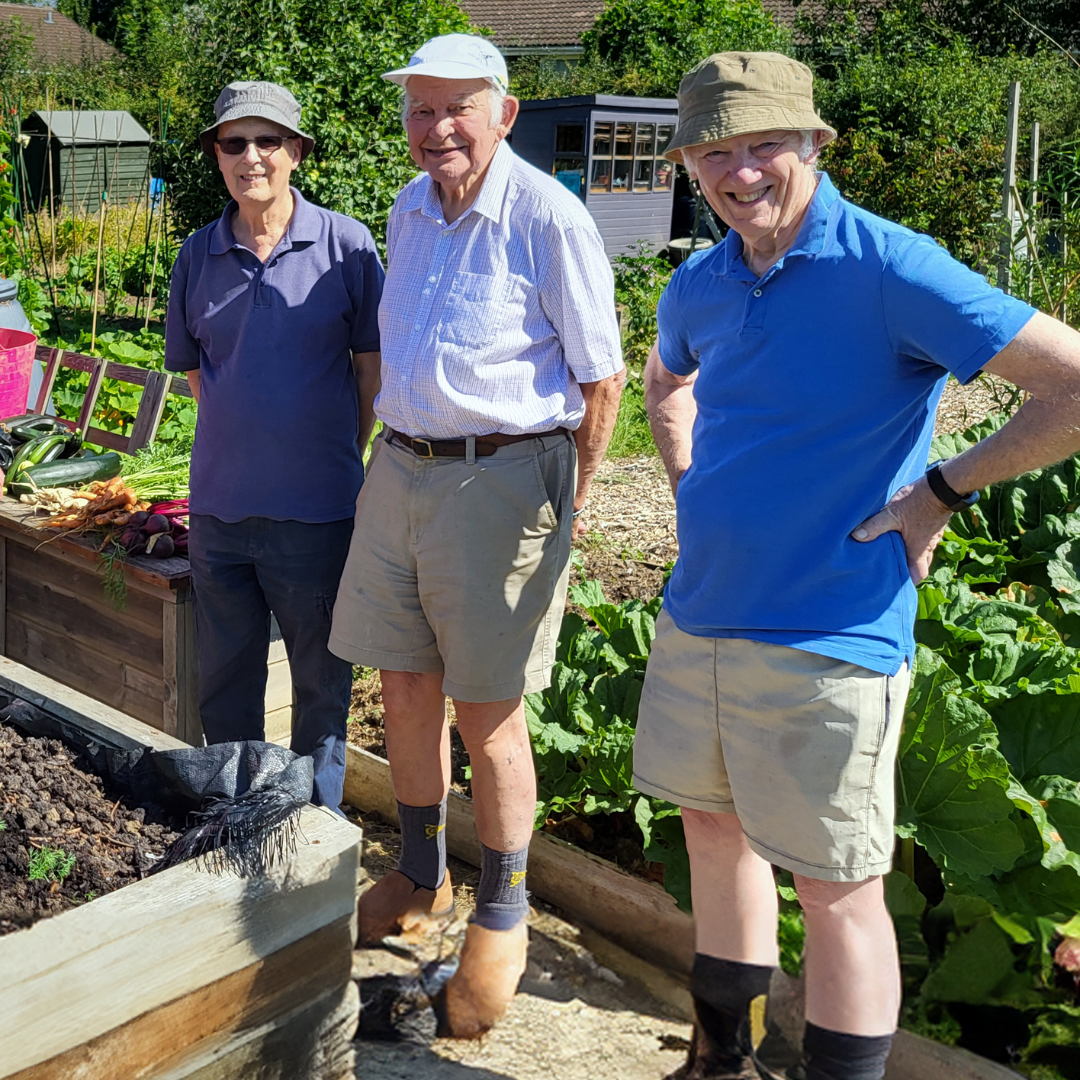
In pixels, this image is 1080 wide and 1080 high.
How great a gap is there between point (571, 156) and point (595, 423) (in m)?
16.3

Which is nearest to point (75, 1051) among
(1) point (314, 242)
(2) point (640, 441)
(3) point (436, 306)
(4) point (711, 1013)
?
(4) point (711, 1013)

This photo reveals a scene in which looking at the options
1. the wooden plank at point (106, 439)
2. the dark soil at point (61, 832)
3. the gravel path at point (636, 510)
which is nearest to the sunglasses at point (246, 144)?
the dark soil at point (61, 832)

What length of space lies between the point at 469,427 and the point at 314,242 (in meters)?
0.84

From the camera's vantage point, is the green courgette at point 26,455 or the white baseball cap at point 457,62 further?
the green courgette at point 26,455

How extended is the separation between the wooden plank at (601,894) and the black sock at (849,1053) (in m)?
0.64

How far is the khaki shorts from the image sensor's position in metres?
2.12

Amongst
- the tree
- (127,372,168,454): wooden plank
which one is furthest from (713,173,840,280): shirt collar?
the tree

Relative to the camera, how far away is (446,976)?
2875 mm

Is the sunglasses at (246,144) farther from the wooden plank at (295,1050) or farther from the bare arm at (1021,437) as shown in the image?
the wooden plank at (295,1050)

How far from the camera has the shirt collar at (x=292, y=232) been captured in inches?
124

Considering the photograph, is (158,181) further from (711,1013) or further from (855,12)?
(855,12)

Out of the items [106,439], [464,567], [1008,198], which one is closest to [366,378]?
[464,567]

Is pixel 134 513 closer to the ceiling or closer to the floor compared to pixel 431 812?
closer to the ceiling

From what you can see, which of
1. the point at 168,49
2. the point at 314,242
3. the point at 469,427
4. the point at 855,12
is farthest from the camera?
the point at 168,49
